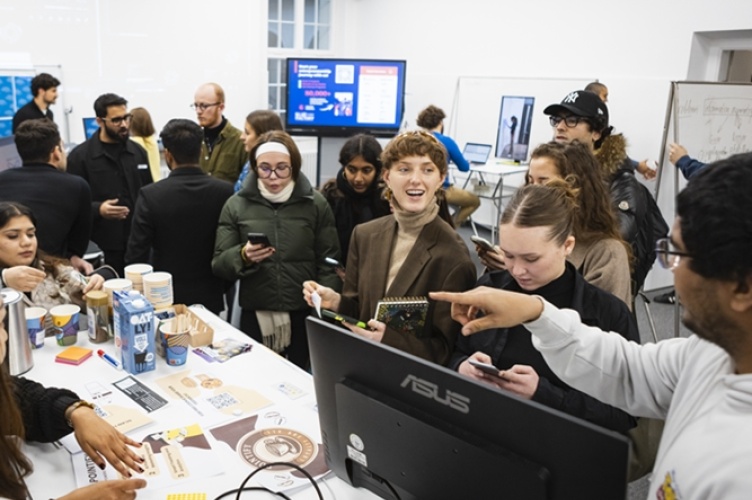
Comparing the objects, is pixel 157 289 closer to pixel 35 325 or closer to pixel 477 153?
pixel 35 325

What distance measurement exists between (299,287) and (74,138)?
3893mm

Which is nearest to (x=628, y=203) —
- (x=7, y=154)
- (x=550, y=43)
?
(x=7, y=154)

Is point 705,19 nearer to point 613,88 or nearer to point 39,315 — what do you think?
point 613,88

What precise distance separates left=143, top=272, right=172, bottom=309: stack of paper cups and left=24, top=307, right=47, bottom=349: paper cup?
1.12 ft

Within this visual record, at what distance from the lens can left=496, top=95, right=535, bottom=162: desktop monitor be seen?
6.26m

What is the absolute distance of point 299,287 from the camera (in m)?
2.56

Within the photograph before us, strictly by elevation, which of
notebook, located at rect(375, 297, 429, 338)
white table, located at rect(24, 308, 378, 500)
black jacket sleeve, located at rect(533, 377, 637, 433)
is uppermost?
notebook, located at rect(375, 297, 429, 338)

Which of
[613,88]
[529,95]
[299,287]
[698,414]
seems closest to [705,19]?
[613,88]

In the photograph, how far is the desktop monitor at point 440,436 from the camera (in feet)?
2.50

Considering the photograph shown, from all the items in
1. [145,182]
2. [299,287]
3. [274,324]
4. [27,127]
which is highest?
[27,127]

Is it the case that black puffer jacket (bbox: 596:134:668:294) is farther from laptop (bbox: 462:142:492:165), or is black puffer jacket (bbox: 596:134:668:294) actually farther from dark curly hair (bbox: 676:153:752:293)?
laptop (bbox: 462:142:492:165)

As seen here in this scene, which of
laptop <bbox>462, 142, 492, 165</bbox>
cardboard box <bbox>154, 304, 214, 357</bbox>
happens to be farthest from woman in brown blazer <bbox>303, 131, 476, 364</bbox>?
laptop <bbox>462, 142, 492, 165</bbox>

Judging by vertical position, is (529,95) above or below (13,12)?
below

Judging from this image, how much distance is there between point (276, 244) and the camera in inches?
99.6
